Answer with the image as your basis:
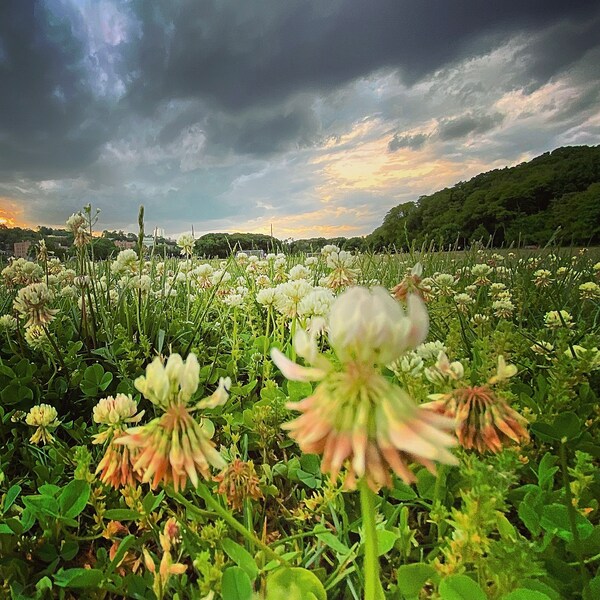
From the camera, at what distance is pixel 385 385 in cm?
47

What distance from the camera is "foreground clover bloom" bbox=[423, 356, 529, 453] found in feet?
2.36

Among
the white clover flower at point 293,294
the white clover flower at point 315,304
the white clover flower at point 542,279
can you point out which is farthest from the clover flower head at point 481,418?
the white clover flower at point 542,279

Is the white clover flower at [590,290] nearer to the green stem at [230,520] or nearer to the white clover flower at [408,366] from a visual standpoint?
the white clover flower at [408,366]

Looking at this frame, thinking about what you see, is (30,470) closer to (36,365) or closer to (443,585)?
(36,365)

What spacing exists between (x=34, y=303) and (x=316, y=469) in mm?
1387

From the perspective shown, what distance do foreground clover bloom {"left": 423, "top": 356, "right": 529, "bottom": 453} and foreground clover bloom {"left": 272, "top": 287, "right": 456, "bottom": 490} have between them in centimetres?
27

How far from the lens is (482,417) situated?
2.39 ft

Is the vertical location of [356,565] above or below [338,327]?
below

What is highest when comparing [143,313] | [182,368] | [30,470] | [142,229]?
[142,229]

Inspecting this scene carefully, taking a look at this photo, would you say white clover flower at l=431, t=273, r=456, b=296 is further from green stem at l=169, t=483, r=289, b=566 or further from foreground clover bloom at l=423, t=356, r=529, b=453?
green stem at l=169, t=483, r=289, b=566

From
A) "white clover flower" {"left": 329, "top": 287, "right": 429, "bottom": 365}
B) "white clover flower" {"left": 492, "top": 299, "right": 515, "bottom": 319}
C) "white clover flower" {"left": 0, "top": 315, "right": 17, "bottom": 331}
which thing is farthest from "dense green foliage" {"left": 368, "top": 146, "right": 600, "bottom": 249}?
"white clover flower" {"left": 329, "top": 287, "right": 429, "bottom": 365}

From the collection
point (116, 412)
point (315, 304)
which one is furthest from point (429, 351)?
point (116, 412)

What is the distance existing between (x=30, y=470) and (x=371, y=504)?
1.55 metres

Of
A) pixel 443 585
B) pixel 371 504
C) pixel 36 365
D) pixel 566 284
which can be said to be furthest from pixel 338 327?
pixel 566 284
